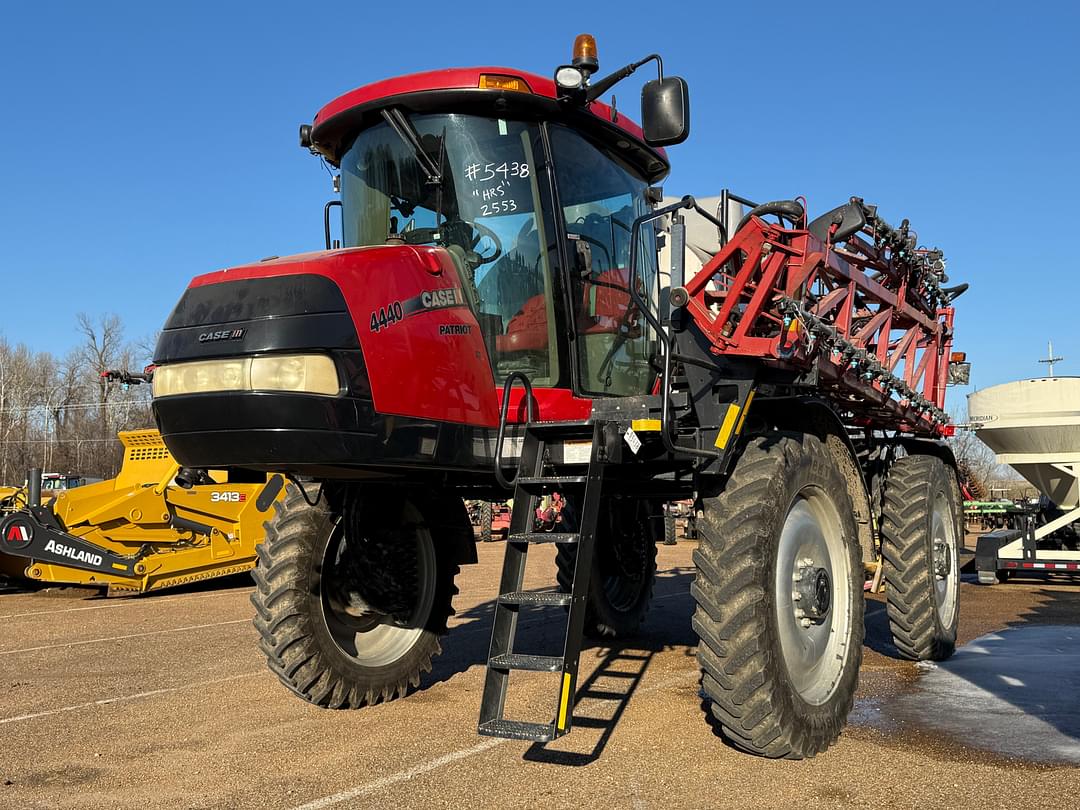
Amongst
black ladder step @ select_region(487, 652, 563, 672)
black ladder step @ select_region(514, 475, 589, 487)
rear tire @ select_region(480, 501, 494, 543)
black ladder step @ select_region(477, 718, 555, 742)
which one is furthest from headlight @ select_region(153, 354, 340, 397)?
rear tire @ select_region(480, 501, 494, 543)

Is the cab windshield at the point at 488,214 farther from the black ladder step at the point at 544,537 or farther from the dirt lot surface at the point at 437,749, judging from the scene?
the dirt lot surface at the point at 437,749

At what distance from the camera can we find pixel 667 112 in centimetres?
445

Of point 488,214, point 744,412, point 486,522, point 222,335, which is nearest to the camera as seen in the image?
point 222,335

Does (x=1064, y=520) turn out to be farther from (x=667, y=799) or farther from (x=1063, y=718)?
(x=667, y=799)

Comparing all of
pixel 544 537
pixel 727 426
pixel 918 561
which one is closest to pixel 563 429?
pixel 544 537

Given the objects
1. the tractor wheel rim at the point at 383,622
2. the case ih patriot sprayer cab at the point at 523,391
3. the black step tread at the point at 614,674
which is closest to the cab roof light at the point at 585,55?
the case ih patriot sprayer cab at the point at 523,391

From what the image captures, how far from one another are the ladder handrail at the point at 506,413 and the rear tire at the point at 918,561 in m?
3.63

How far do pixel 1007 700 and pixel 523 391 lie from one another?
3.45m

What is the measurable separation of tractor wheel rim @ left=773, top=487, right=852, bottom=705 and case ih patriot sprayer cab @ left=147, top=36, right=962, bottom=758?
15 mm

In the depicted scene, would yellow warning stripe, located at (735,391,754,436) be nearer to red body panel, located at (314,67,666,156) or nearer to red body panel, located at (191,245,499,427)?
red body panel, located at (191,245,499,427)

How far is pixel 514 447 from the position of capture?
475 centimetres

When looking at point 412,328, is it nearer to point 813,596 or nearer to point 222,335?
point 222,335

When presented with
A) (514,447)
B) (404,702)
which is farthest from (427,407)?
(404,702)

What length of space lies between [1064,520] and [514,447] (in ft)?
35.7
